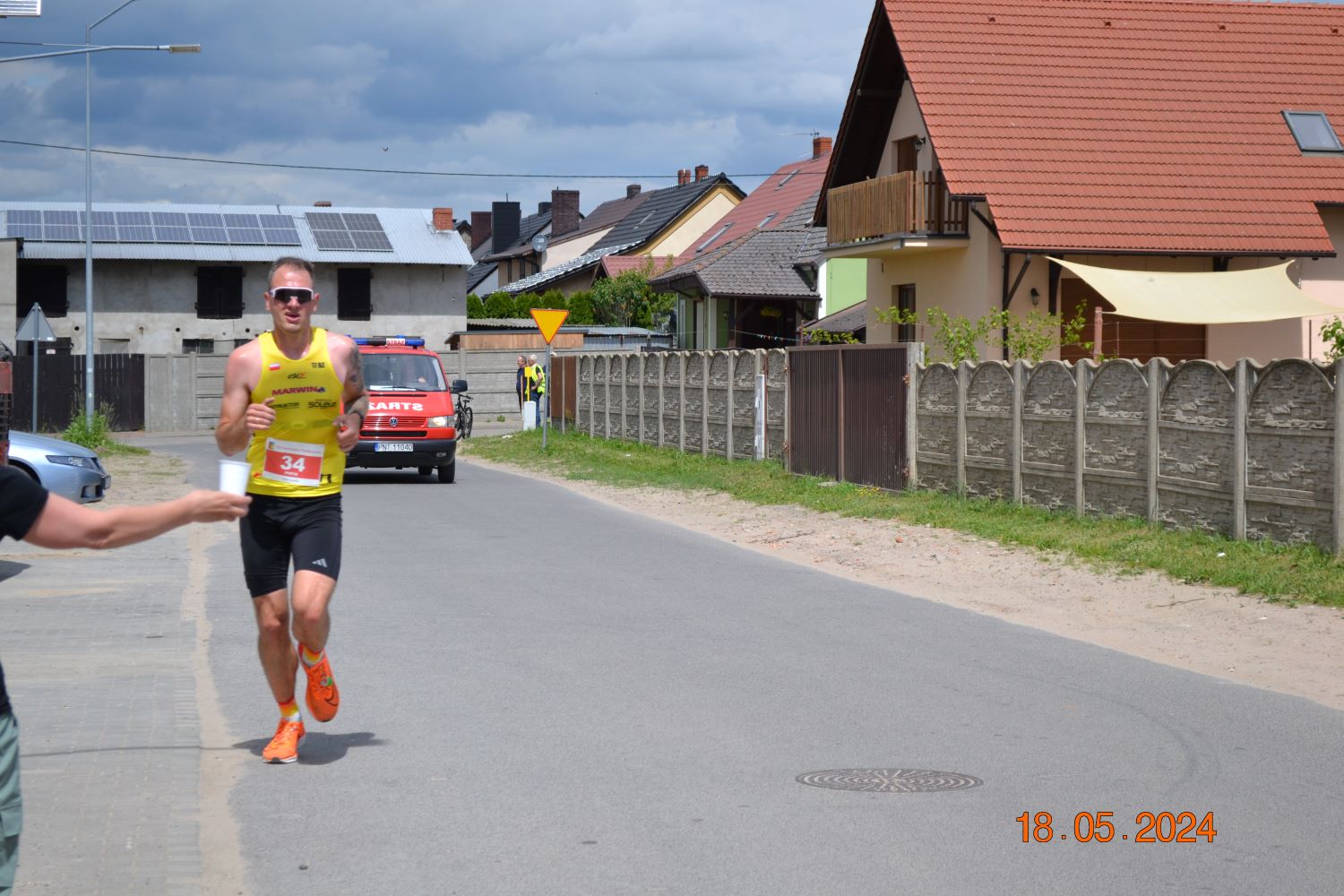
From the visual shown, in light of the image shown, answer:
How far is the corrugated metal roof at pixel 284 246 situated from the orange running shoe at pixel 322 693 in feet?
159

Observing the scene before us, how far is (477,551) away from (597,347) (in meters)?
39.3

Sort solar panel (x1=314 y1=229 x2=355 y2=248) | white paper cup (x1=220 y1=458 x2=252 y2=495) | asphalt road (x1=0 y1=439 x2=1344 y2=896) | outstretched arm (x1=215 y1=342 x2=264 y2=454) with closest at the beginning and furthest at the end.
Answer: white paper cup (x1=220 y1=458 x2=252 y2=495)
asphalt road (x1=0 y1=439 x2=1344 y2=896)
outstretched arm (x1=215 y1=342 x2=264 y2=454)
solar panel (x1=314 y1=229 x2=355 y2=248)

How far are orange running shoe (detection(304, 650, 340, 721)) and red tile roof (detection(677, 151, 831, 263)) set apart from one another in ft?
146

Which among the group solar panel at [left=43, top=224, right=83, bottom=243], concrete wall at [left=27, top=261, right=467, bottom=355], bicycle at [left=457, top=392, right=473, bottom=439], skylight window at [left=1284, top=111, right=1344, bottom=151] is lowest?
bicycle at [left=457, top=392, right=473, bottom=439]

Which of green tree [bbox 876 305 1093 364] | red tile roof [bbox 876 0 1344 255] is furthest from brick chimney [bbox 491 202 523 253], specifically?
green tree [bbox 876 305 1093 364]

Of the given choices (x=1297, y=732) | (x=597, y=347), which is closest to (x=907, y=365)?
(x=1297, y=732)

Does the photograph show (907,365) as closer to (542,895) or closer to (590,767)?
(590,767)

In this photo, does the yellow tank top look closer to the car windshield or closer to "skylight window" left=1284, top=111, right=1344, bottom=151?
the car windshield

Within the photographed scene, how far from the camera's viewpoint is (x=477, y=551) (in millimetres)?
14609

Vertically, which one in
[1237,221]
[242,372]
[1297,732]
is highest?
[1237,221]

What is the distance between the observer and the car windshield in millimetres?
23438

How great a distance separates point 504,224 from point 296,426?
94.5 m

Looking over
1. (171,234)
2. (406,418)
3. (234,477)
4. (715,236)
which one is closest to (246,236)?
(171,234)

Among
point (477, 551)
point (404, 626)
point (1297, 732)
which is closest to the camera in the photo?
point (1297, 732)
